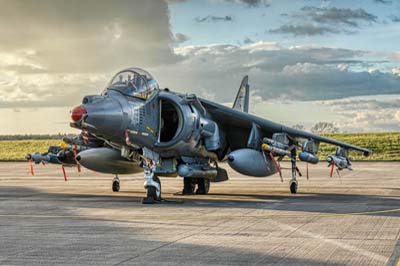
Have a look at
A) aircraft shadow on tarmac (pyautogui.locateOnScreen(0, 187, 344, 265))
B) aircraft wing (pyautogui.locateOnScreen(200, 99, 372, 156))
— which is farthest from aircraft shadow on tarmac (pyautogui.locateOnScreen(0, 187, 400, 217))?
aircraft shadow on tarmac (pyautogui.locateOnScreen(0, 187, 344, 265))

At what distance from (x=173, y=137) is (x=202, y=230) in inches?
280

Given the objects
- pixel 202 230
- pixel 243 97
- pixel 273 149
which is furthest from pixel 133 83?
pixel 243 97

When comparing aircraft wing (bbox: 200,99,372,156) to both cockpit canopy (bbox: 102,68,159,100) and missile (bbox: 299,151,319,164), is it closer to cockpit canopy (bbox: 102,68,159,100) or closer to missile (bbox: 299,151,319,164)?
missile (bbox: 299,151,319,164)

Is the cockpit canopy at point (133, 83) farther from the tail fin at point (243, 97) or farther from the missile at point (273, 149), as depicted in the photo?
the tail fin at point (243, 97)

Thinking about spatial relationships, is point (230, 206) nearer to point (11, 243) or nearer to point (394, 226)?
point (394, 226)

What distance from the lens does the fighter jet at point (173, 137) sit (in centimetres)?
1573

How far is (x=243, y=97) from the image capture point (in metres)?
25.9

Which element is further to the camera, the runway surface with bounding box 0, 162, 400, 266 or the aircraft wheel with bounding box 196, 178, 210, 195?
the aircraft wheel with bounding box 196, 178, 210, 195

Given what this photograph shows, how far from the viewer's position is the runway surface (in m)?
8.29

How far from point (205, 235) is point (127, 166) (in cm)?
1022

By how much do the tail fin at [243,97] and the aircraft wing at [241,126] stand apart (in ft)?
14.1

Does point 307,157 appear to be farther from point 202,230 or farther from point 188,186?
point 202,230

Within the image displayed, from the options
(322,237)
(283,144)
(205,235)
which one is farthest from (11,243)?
(283,144)

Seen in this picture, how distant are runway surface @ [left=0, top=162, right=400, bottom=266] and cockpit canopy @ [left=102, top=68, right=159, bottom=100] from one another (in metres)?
2.97
